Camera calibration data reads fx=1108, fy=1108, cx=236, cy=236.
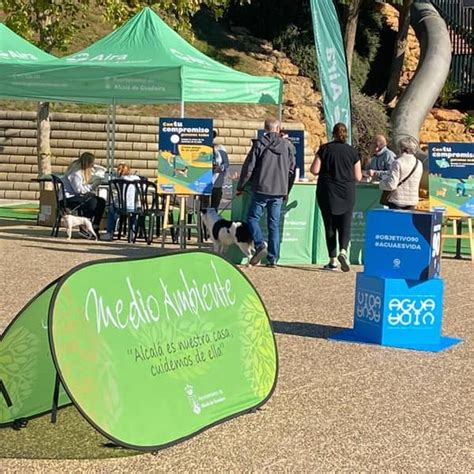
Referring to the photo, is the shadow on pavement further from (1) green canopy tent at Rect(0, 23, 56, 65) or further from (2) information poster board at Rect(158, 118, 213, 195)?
(1) green canopy tent at Rect(0, 23, 56, 65)

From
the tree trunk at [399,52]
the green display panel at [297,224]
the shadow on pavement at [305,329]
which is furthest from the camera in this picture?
the tree trunk at [399,52]

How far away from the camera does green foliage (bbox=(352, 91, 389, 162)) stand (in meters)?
28.9

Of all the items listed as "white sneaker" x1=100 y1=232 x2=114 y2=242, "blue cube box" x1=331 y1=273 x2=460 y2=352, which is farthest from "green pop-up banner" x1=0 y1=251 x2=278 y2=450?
"white sneaker" x1=100 y1=232 x2=114 y2=242

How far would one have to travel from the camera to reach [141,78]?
52.1ft

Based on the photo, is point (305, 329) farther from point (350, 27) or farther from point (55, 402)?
point (350, 27)

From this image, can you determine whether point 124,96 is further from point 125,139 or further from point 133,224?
point 125,139

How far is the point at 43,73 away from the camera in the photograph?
1622cm

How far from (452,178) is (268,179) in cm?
338

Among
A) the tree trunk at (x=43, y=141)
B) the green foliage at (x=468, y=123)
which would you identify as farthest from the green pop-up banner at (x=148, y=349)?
the green foliage at (x=468, y=123)

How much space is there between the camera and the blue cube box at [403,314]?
8695mm

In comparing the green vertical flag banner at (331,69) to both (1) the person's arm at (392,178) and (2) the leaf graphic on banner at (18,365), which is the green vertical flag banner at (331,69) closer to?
(1) the person's arm at (392,178)

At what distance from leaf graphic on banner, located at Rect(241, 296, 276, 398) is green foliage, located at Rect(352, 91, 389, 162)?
72.4 ft

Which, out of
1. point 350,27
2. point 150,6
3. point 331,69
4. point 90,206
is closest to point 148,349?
point 331,69

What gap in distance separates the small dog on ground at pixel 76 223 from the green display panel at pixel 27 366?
1056cm
